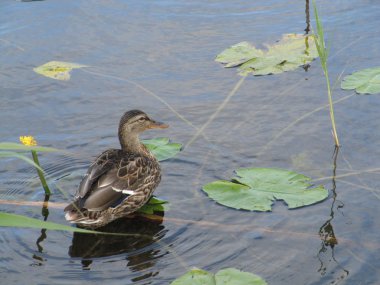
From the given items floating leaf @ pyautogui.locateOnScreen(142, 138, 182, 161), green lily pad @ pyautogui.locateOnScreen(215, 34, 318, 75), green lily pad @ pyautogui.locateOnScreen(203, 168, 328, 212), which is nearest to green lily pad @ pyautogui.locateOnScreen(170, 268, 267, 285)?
green lily pad @ pyautogui.locateOnScreen(203, 168, 328, 212)

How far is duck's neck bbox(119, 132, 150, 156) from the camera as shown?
7.36 m

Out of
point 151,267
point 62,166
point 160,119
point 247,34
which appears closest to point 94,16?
point 247,34

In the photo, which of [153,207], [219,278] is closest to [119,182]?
[153,207]

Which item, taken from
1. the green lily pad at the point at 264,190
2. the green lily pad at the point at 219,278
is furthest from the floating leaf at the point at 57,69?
the green lily pad at the point at 219,278

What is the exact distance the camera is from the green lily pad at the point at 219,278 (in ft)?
18.1

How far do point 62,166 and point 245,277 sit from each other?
269 centimetres

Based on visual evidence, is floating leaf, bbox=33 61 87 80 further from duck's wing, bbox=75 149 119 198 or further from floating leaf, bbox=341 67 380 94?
floating leaf, bbox=341 67 380 94

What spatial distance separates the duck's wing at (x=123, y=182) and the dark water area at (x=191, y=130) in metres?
0.27

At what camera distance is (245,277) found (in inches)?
221

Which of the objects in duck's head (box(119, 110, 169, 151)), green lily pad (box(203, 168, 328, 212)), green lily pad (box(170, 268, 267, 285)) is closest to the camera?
green lily pad (box(170, 268, 267, 285))

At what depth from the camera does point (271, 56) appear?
9.23 meters

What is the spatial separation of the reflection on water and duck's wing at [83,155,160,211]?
26 centimetres

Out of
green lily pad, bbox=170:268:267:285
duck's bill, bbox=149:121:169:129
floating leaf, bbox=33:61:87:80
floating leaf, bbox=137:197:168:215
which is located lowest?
floating leaf, bbox=137:197:168:215

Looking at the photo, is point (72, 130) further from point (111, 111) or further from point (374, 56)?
point (374, 56)
